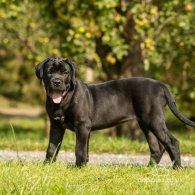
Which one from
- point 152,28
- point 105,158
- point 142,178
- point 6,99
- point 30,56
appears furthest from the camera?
point 6,99

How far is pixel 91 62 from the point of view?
1496cm

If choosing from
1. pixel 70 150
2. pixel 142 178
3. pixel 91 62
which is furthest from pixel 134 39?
pixel 142 178

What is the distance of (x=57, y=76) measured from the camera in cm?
718

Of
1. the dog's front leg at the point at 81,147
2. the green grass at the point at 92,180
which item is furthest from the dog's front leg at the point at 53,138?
the green grass at the point at 92,180

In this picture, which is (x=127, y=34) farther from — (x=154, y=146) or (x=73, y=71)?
(x=73, y=71)

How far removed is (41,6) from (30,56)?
1.60 meters

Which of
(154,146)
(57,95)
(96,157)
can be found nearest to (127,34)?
(96,157)

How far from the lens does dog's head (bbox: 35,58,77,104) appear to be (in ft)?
23.5

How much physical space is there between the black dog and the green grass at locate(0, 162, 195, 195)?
0.52 metres

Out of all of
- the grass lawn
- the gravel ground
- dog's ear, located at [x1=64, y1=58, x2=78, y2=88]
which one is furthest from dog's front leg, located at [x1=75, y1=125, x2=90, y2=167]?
the gravel ground

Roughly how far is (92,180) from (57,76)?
1.65 m

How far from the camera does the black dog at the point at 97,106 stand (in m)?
7.28

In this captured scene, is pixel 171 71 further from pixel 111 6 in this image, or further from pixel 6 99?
pixel 6 99

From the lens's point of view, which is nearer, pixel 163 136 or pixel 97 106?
pixel 163 136
